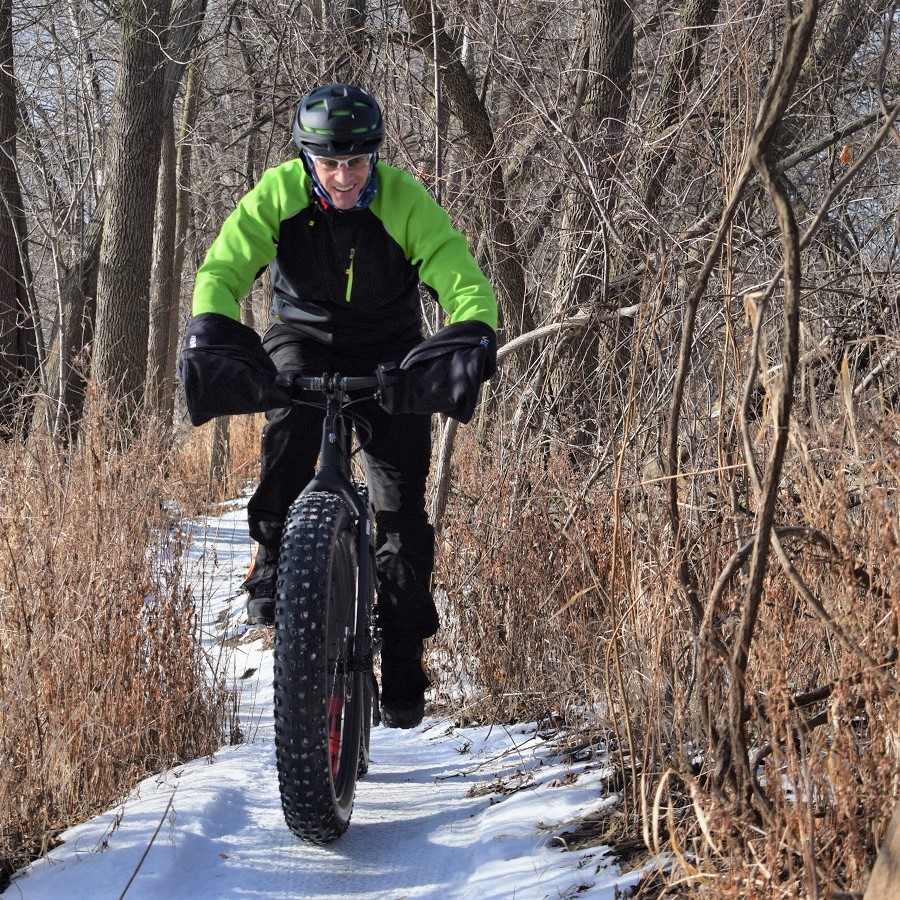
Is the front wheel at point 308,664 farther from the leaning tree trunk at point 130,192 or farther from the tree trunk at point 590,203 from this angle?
the leaning tree trunk at point 130,192

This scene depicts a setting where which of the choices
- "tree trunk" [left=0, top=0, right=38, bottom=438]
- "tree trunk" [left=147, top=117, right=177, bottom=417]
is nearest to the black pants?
"tree trunk" [left=0, top=0, right=38, bottom=438]

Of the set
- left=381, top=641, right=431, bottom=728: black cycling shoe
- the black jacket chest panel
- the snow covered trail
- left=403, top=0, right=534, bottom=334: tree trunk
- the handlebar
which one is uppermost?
left=403, top=0, right=534, bottom=334: tree trunk

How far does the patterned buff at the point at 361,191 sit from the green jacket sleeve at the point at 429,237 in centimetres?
4

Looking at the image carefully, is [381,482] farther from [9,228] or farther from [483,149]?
[9,228]

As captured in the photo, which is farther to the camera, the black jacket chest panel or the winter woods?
the black jacket chest panel

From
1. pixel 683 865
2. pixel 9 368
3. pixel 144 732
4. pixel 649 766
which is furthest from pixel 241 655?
pixel 9 368

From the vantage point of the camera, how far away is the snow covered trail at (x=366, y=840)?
288 cm

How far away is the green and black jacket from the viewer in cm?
336

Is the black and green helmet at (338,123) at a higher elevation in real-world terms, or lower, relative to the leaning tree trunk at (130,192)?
lower

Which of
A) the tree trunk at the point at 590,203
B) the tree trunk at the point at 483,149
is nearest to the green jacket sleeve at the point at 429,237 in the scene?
the tree trunk at the point at 590,203

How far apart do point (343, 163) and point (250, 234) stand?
378mm

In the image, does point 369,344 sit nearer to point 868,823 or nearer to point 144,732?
point 144,732

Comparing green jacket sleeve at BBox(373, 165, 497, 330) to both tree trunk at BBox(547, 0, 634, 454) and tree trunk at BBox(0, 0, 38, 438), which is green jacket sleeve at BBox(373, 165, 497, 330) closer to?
tree trunk at BBox(547, 0, 634, 454)

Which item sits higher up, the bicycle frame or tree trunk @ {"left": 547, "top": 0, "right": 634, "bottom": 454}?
tree trunk @ {"left": 547, "top": 0, "right": 634, "bottom": 454}
